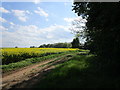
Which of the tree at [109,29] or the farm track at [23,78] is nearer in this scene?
the tree at [109,29]

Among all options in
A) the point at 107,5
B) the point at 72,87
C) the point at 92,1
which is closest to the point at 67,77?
the point at 72,87

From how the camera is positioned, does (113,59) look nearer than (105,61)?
Yes

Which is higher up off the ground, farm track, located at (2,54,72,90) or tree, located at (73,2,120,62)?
tree, located at (73,2,120,62)

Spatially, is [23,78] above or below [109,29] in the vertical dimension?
below

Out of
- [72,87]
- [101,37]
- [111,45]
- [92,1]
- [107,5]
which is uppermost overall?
[92,1]

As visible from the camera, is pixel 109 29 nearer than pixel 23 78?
Yes

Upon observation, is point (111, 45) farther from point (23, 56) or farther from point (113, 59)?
point (23, 56)

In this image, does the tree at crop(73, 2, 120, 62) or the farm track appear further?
the farm track

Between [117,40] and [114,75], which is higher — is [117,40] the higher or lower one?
the higher one

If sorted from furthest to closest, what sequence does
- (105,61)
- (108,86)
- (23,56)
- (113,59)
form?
(23,56), (105,61), (113,59), (108,86)

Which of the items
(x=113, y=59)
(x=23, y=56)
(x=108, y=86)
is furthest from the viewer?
(x=23, y=56)

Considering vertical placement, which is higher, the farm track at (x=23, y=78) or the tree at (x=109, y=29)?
the tree at (x=109, y=29)

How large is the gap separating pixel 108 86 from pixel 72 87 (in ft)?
4.60

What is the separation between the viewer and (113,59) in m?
5.88
